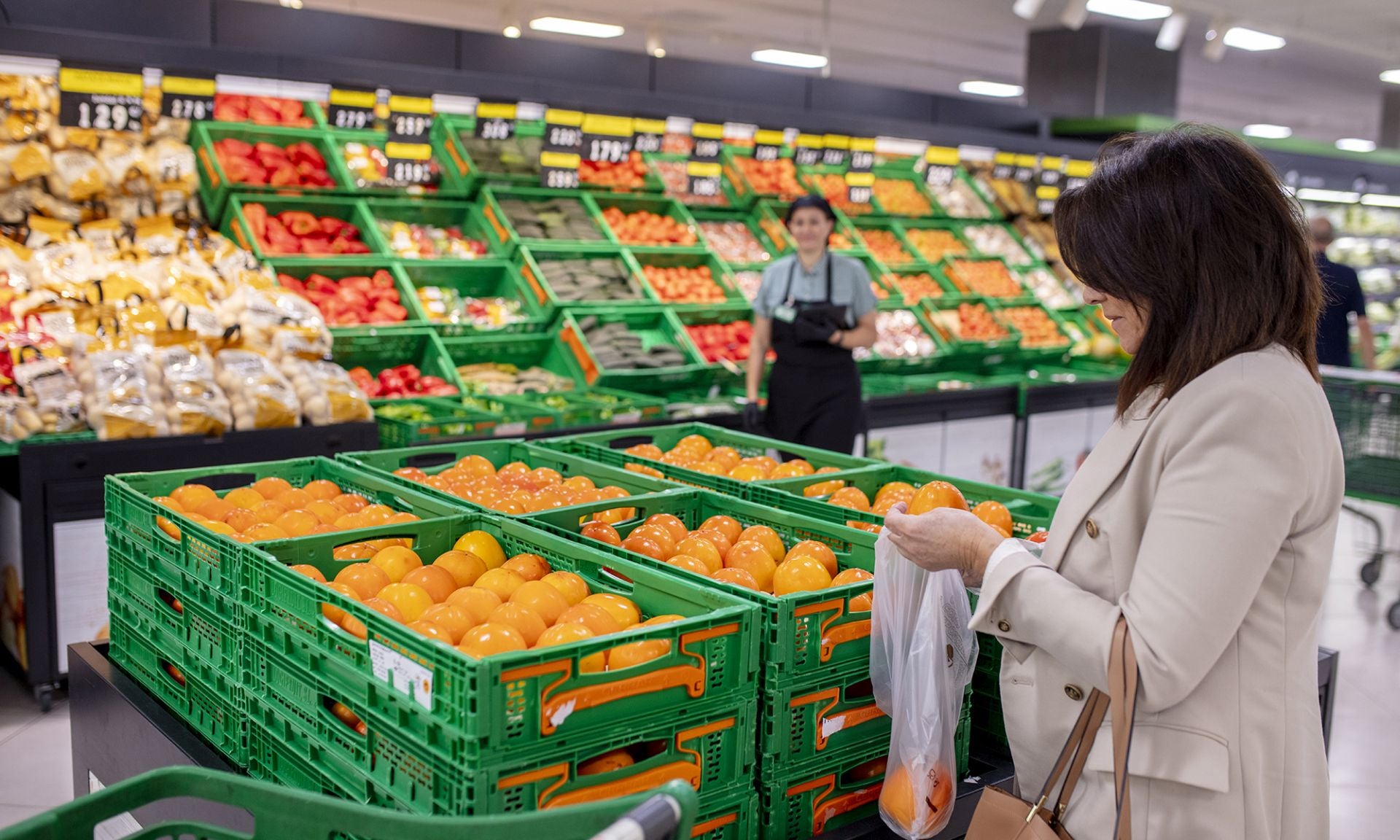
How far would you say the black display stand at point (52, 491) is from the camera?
3957 millimetres

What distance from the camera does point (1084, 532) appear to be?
158 cm

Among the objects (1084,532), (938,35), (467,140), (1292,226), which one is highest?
(938,35)

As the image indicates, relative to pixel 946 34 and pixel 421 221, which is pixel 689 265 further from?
pixel 946 34

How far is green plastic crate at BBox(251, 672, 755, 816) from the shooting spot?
5.00 feet

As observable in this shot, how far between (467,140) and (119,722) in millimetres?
4947

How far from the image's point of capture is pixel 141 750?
235cm

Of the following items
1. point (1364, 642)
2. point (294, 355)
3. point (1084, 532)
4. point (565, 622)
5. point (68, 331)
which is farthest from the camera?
point (1364, 642)

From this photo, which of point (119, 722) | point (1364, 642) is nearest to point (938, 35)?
→ point (1364, 642)

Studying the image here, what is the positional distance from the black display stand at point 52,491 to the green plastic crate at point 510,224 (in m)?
2.75

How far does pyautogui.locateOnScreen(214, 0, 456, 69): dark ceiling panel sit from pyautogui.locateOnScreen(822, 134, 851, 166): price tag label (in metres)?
2.46

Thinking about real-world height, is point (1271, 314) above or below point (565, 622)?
above

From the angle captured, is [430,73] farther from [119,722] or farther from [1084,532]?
[1084,532]

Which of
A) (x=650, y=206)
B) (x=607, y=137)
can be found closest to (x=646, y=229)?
(x=650, y=206)

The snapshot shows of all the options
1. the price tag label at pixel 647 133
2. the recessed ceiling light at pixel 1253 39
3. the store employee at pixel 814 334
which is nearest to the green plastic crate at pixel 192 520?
the store employee at pixel 814 334
